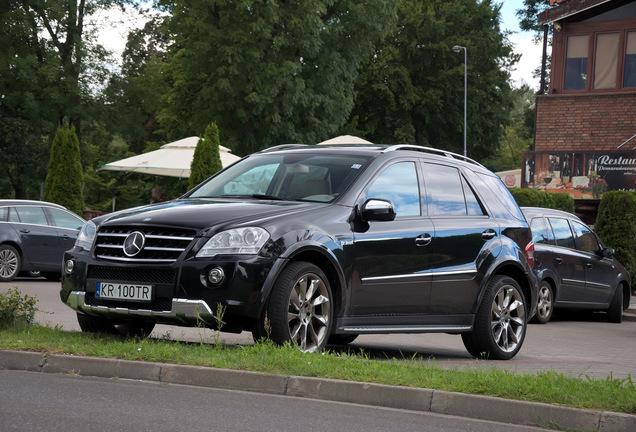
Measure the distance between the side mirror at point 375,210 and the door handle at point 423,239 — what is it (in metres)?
0.65

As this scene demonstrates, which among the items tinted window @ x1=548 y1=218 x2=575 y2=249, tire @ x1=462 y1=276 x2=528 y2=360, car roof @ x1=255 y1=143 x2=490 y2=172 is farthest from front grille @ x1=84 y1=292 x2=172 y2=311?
tinted window @ x1=548 y1=218 x2=575 y2=249

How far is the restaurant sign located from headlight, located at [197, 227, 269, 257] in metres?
22.8

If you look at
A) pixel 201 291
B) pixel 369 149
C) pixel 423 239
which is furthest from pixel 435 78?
pixel 201 291

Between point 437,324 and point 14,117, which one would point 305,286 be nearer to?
point 437,324

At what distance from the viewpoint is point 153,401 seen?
636cm

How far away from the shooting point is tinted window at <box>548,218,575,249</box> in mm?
16188

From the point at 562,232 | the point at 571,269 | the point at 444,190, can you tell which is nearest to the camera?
the point at 444,190

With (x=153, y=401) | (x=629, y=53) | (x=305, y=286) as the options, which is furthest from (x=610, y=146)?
(x=153, y=401)

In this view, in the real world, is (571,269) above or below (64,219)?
below

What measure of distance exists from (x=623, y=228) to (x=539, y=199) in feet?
7.39

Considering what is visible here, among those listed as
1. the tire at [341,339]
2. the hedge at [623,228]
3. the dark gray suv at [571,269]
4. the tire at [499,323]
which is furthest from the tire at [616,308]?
the tire at [341,339]

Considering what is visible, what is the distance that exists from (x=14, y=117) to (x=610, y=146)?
29086 mm

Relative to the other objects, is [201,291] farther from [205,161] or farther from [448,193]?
[205,161]

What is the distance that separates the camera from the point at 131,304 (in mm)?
7887
